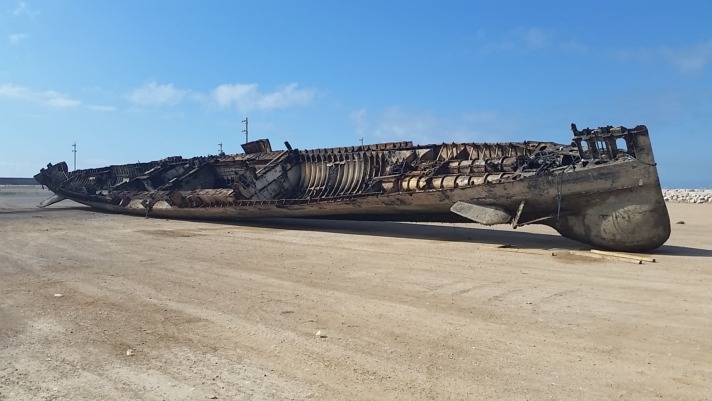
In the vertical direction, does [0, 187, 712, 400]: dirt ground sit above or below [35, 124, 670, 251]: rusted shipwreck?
below

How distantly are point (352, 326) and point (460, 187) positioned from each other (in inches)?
329

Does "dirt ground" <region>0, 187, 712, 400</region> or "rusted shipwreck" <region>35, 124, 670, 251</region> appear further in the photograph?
"rusted shipwreck" <region>35, 124, 670, 251</region>

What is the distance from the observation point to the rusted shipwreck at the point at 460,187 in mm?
11936

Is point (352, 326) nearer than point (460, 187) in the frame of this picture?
Yes

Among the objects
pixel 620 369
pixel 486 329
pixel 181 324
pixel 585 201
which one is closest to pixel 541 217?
pixel 585 201

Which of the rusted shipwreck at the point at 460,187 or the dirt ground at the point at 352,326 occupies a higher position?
the rusted shipwreck at the point at 460,187

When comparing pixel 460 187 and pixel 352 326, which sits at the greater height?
pixel 460 187

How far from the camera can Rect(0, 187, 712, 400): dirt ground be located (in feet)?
14.3

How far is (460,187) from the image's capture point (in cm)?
1373

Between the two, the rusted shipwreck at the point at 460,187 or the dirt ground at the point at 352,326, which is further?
the rusted shipwreck at the point at 460,187

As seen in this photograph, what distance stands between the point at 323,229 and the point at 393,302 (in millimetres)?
11322

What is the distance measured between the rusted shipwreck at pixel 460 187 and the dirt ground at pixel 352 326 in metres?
1.30

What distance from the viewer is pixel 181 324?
6156 millimetres

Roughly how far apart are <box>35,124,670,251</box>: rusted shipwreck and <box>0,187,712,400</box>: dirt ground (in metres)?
1.30
